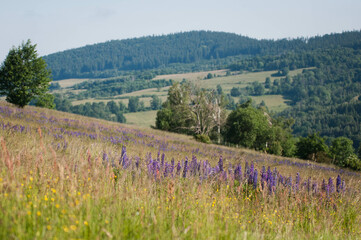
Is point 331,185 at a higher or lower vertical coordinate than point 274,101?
higher

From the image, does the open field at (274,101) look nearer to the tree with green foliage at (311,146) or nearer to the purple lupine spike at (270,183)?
the tree with green foliage at (311,146)

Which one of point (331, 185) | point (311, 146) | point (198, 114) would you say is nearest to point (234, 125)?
point (198, 114)

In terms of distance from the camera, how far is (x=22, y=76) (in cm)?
2467

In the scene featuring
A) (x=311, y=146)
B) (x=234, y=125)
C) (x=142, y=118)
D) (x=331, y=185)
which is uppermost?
(x=331, y=185)

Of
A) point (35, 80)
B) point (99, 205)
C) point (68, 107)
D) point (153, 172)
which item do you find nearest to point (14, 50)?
point (35, 80)

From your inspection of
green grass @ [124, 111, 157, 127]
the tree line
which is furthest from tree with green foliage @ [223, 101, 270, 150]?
green grass @ [124, 111, 157, 127]

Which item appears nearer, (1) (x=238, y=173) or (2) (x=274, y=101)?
(1) (x=238, y=173)

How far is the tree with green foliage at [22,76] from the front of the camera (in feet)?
79.8

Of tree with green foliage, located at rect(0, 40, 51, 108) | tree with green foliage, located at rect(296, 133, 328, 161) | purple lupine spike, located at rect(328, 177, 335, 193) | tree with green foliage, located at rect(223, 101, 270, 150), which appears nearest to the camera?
purple lupine spike, located at rect(328, 177, 335, 193)

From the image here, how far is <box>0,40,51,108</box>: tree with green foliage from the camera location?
79.8ft

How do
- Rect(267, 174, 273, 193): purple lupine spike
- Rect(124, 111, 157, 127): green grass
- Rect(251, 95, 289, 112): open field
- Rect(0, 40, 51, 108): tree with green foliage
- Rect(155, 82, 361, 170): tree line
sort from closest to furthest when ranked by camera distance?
Rect(267, 174, 273, 193): purple lupine spike
Rect(0, 40, 51, 108): tree with green foliage
Rect(155, 82, 361, 170): tree line
Rect(124, 111, 157, 127): green grass
Rect(251, 95, 289, 112): open field

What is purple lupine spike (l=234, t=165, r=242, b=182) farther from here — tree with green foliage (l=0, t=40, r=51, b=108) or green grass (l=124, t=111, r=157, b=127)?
green grass (l=124, t=111, r=157, b=127)

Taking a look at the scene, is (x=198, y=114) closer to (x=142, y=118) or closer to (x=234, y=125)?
(x=234, y=125)

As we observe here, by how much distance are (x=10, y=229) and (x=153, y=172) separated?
379 cm
